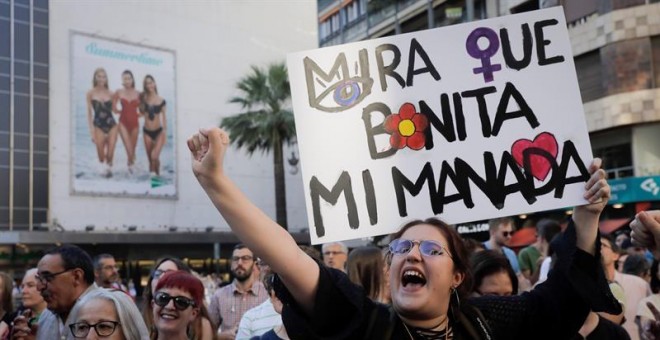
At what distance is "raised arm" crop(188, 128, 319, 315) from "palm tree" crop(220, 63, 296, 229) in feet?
94.1

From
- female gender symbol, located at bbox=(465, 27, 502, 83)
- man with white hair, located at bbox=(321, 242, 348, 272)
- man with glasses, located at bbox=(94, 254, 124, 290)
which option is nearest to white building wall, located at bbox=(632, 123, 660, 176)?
man with glasses, located at bbox=(94, 254, 124, 290)

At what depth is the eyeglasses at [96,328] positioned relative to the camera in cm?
330

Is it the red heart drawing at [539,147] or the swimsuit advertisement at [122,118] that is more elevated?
the swimsuit advertisement at [122,118]

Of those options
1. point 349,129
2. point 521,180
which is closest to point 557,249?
point 521,180

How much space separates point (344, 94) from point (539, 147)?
861 mm

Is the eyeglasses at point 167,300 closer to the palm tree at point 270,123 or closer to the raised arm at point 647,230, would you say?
the raised arm at point 647,230

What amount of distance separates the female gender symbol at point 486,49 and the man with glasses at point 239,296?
4.05 metres

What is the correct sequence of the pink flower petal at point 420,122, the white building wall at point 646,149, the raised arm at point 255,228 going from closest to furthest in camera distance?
the raised arm at point 255,228, the pink flower petal at point 420,122, the white building wall at point 646,149

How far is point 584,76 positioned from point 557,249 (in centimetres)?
2369

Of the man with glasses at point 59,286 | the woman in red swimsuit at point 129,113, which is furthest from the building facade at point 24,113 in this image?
the man with glasses at point 59,286

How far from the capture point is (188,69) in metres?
42.4

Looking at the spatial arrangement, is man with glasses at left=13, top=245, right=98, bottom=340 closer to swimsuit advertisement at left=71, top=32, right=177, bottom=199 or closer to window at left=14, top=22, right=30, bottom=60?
window at left=14, top=22, right=30, bottom=60

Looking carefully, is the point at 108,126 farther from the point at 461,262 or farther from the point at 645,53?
the point at 461,262

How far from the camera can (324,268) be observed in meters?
2.22
